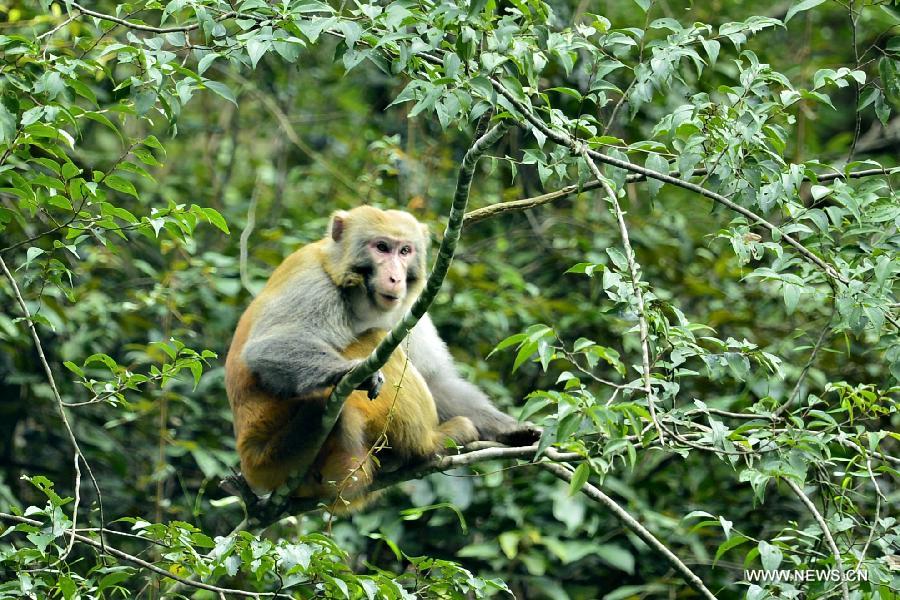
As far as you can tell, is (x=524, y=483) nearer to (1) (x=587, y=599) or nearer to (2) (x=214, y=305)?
(1) (x=587, y=599)

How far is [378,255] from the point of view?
18.9 ft

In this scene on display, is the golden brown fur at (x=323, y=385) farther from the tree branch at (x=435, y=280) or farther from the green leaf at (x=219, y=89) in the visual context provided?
the green leaf at (x=219, y=89)

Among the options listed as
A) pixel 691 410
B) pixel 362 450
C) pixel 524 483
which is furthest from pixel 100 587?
pixel 524 483

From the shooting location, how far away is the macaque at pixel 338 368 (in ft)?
17.2

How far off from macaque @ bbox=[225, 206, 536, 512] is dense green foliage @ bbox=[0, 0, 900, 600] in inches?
→ 18.6

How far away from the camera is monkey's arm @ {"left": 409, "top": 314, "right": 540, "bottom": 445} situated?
5965 millimetres

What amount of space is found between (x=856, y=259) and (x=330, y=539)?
253cm

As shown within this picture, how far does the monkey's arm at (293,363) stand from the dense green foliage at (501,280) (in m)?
0.47

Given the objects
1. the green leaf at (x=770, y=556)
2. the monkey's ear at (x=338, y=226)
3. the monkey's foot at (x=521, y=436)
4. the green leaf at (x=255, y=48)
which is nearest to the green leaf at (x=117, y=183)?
the green leaf at (x=255, y=48)

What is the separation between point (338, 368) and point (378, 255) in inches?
38.3

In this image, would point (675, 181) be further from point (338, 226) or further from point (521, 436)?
point (338, 226)

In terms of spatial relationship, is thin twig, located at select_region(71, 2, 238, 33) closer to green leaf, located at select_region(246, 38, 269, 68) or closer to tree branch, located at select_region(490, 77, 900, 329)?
green leaf, located at select_region(246, 38, 269, 68)

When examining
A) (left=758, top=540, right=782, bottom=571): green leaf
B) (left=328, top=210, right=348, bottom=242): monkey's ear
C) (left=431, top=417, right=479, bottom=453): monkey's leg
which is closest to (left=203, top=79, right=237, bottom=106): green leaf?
(left=328, top=210, right=348, bottom=242): monkey's ear

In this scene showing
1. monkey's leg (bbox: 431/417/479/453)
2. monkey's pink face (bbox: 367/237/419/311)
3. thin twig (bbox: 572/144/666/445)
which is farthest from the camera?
monkey's leg (bbox: 431/417/479/453)
